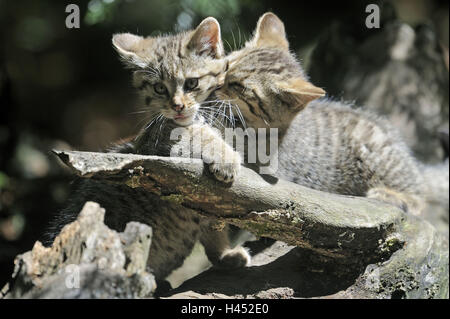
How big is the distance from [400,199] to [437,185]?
1.03 meters

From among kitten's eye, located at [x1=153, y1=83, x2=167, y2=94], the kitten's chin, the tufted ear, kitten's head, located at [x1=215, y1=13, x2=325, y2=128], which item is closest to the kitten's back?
kitten's head, located at [x1=215, y1=13, x2=325, y2=128]

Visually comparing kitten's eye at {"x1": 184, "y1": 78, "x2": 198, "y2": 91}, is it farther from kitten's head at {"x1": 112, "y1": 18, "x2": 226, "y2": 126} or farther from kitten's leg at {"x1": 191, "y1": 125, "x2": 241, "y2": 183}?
kitten's leg at {"x1": 191, "y1": 125, "x2": 241, "y2": 183}

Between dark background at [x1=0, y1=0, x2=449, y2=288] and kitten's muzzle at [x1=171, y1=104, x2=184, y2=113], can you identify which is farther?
dark background at [x1=0, y1=0, x2=449, y2=288]

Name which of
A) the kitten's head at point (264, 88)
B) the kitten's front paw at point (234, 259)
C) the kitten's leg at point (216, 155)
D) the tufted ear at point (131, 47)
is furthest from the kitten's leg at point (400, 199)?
the tufted ear at point (131, 47)

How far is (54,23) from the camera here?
5.03 meters

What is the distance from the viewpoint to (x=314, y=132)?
3.64 meters

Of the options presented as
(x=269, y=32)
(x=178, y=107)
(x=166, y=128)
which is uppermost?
(x=269, y=32)

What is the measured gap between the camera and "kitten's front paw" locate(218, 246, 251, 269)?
322 centimetres

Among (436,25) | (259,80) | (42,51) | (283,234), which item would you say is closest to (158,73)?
(259,80)

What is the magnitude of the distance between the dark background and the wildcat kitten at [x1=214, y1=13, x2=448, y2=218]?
0.61 m

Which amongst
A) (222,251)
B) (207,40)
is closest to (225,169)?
(207,40)

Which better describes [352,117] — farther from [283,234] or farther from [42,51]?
[42,51]

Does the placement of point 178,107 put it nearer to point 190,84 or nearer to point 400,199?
point 190,84
